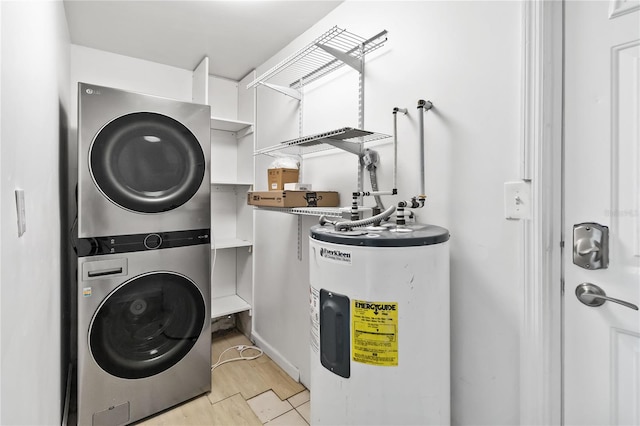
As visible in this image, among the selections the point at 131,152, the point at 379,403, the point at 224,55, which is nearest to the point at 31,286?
the point at 131,152

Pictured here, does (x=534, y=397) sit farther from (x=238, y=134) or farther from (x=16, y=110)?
(x=238, y=134)

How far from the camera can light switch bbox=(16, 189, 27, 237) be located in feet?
2.50

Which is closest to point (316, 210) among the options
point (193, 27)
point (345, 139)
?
point (345, 139)

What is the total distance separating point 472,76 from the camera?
116 centimetres

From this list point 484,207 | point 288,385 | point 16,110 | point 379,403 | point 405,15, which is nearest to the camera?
point 16,110

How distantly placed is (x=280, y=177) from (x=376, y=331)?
113 cm

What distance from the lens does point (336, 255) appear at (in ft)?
3.49

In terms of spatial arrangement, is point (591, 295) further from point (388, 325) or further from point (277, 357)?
point (277, 357)

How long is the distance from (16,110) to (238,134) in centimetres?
215

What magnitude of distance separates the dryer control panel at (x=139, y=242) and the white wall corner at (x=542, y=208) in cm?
167

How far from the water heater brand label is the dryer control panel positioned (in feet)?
3.50

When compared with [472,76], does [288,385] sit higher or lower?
lower

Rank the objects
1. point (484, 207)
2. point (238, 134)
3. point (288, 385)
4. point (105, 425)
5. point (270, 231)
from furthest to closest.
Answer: point (238, 134)
point (270, 231)
point (288, 385)
point (105, 425)
point (484, 207)

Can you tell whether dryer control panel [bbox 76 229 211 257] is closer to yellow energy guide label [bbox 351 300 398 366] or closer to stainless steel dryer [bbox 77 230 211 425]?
stainless steel dryer [bbox 77 230 211 425]
